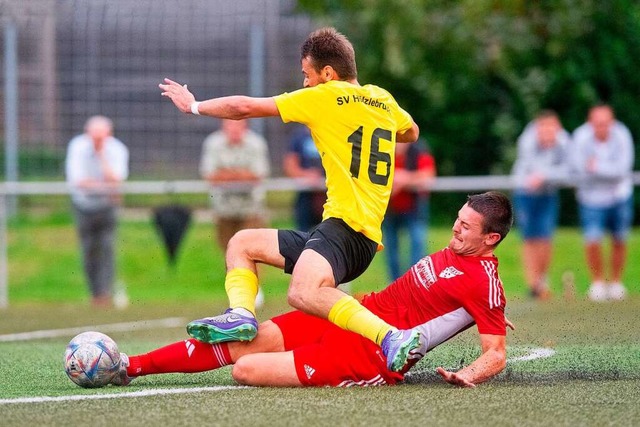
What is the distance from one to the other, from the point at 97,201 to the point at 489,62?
9.78 metres

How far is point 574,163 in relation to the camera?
14586mm

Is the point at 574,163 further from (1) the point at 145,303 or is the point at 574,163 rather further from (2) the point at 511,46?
(2) the point at 511,46

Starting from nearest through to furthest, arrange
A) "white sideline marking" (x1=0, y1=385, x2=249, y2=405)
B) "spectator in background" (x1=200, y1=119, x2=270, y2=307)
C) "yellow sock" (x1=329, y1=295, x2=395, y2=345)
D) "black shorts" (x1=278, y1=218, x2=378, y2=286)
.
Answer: "white sideline marking" (x1=0, y1=385, x2=249, y2=405), "yellow sock" (x1=329, y1=295, x2=395, y2=345), "black shorts" (x1=278, y1=218, x2=378, y2=286), "spectator in background" (x1=200, y1=119, x2=270, y2=307)

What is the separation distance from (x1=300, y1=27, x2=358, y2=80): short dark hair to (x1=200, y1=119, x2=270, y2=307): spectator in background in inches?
267

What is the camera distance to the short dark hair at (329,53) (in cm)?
722

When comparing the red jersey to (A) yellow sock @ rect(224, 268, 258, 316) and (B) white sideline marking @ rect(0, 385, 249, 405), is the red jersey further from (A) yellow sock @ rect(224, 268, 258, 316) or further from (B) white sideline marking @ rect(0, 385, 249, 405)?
(B) white sideline marking @ rect(0, 385, 249, 405)

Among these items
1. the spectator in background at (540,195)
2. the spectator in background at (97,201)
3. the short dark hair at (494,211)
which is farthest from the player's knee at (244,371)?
the spectator in background at (540,195)

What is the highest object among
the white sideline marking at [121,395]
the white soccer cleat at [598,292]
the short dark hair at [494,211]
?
the short dark hair at [494,211]

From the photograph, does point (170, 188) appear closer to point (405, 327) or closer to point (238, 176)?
point (238, 176)

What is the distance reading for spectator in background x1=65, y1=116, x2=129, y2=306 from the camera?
14164 mm

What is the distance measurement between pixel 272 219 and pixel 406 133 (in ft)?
26.7

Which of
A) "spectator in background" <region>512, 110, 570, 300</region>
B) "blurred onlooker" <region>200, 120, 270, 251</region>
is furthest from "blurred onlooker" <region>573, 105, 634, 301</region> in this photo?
"blurred onlooker" <region>200, 120, 270, 251</region>

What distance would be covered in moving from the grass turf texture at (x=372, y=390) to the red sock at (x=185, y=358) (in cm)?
10

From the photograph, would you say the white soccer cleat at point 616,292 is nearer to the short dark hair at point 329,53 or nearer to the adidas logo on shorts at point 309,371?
the short dark hair at point 329,53
